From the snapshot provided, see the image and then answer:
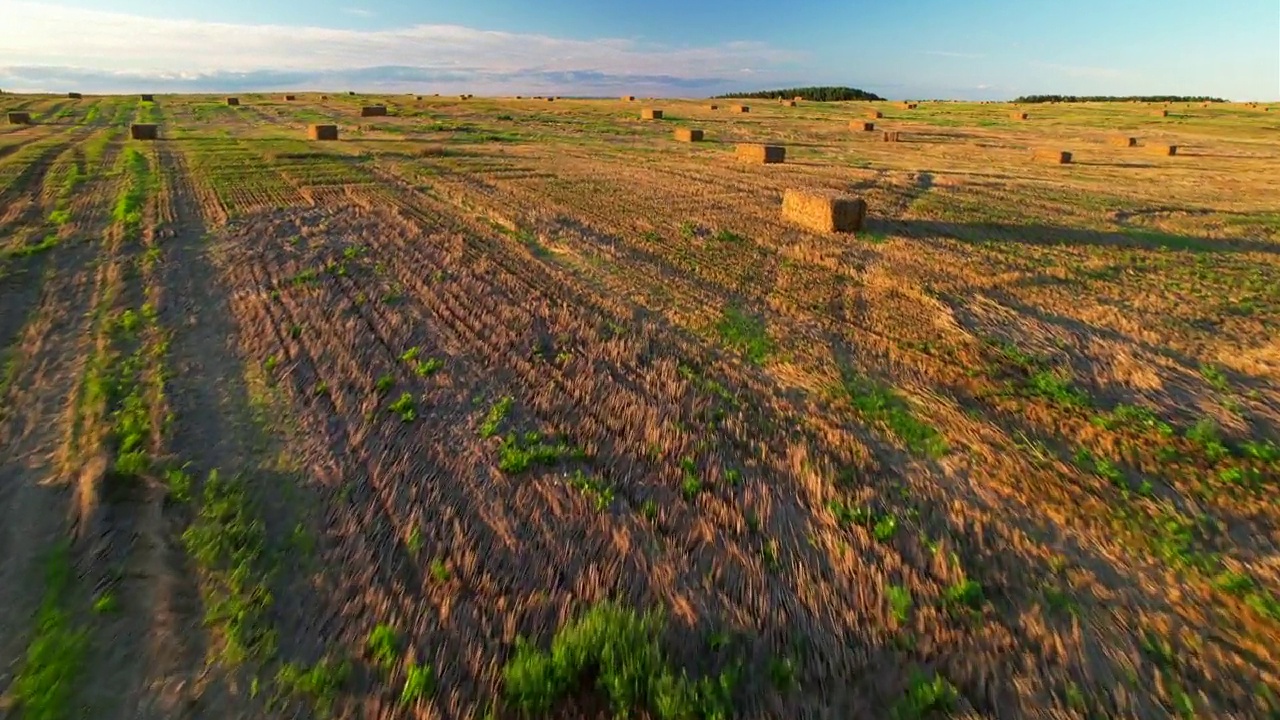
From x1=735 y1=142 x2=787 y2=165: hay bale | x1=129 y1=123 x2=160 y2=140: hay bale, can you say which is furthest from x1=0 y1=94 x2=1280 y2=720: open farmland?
x1=129 y1=123 x2=160 y2=140: hay bale

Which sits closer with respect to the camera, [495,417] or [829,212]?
[495,417]

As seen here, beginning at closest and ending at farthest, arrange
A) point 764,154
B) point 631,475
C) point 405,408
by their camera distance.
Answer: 1. point 631,475
2. point 405,408
3. point 764,154

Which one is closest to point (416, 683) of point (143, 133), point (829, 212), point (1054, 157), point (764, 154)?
point (829, 212)

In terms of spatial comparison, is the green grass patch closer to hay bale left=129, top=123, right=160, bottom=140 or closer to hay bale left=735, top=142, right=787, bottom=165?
hay bale left=735, top=142, right=787, bottom=165

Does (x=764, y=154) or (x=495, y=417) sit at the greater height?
(x=764, y=154)

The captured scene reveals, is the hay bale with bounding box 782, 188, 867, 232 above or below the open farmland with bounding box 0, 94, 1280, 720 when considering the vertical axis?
above

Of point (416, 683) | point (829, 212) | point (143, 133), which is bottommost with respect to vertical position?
point (416, 683)

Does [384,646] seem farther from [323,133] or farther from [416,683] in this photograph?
[323,133]

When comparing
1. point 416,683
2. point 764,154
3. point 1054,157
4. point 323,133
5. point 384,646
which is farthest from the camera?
point 323,133
